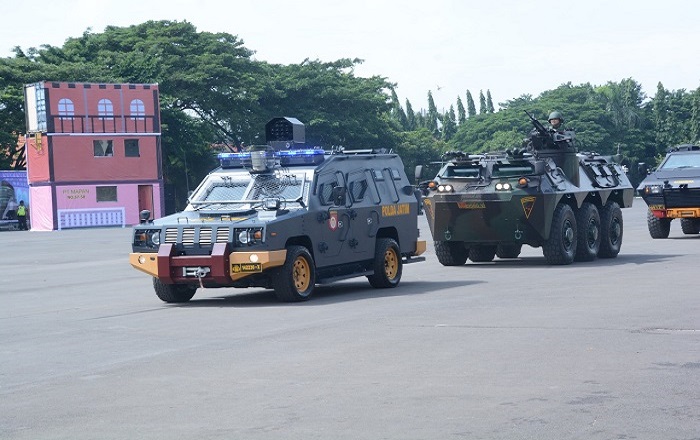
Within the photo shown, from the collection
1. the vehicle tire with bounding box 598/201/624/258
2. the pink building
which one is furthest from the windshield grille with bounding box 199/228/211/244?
the pink building

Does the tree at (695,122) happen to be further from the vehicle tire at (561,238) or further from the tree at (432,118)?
the vehicle tire at (561,238)

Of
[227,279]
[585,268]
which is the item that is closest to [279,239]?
[227,279]

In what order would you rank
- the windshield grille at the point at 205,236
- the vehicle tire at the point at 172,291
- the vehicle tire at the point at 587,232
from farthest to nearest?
the vehicle tire at the point at 587,232 < the vehicle tire at the point at 172,291 < the windshield grille at the point at 205,236

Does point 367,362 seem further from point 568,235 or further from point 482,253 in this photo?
point 482,253

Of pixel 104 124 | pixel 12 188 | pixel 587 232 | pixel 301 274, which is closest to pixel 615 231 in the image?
pixel 587 232

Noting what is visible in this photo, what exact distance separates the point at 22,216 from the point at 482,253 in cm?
3852

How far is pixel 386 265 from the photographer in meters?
18.0

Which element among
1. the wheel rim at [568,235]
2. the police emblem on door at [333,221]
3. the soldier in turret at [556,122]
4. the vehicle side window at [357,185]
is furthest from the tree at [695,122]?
the police emblem on door at [333,221]

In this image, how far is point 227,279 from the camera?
601 inches

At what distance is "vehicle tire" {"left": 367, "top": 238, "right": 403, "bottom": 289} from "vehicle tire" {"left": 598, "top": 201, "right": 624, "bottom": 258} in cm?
635

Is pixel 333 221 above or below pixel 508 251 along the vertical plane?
above

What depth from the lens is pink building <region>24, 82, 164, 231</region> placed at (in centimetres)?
5609

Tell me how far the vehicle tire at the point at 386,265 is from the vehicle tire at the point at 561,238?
409 cm

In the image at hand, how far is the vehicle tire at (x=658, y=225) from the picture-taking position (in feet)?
96.5
